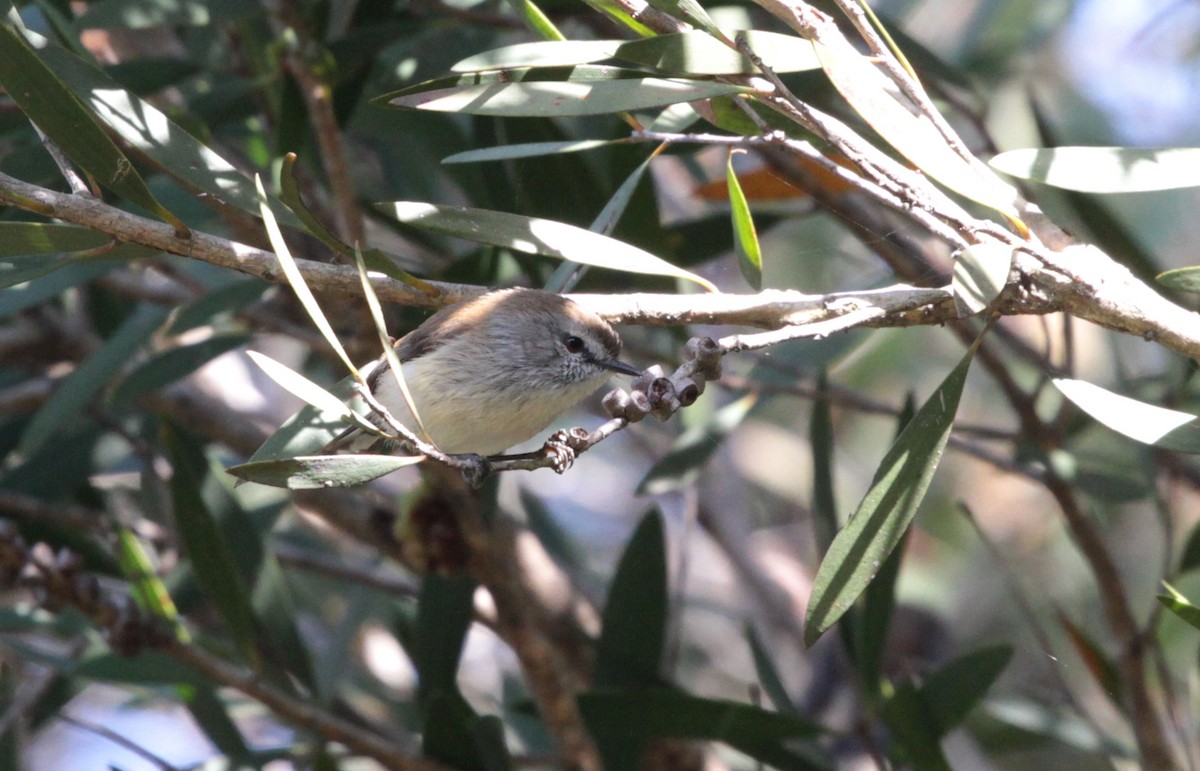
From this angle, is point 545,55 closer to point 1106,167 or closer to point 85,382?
point 1106,167

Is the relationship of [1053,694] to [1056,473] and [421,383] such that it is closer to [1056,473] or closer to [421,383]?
[1056,473]

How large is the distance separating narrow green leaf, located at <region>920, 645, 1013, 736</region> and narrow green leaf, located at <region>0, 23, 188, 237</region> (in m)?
1.63

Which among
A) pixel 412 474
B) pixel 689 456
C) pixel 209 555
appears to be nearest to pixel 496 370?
pixel 689 456

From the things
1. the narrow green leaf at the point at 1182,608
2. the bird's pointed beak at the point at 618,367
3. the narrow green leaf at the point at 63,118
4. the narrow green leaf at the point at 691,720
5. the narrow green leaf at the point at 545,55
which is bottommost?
the narrow green leaf at the point at 691,720

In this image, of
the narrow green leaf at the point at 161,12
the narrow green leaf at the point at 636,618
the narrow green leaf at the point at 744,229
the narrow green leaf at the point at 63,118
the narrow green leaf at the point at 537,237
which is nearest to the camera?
the narrow green leaf at the point at 63,118

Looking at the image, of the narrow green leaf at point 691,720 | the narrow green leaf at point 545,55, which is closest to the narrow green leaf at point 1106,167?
the narrow green leaf at point 545,55

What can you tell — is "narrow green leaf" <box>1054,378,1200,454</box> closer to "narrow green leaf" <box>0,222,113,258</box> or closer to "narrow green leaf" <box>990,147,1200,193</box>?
"narrow green leaf" <box>990,147,1200,193</box>

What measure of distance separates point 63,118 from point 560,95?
555mm

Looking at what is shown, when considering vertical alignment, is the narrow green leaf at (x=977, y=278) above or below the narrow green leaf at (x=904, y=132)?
below

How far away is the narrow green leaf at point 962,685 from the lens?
222cm

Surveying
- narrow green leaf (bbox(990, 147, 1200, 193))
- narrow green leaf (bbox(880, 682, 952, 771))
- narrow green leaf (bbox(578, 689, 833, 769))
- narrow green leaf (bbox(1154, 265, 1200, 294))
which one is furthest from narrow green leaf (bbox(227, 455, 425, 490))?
narrow green leaf (bbox(880, 682, 952, 771))

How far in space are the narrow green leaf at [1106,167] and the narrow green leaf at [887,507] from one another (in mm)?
227

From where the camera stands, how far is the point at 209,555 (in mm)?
2215

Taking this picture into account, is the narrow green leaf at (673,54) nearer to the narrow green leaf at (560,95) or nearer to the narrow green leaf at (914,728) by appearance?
the narrow green leaf at (560,95)
